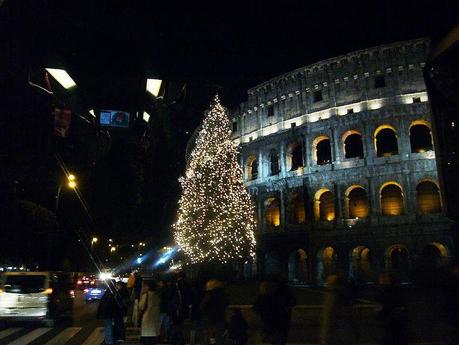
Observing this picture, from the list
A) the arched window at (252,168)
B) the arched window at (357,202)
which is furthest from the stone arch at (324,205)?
the arched window at (252,168)

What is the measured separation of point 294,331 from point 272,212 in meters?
30.1

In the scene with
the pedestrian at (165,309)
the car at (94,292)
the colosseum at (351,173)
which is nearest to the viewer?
the pedestrian at (165,309)

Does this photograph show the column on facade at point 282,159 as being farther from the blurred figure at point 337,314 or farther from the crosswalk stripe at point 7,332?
the blurred figure at point 337,314

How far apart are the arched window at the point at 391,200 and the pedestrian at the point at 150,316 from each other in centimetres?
3013

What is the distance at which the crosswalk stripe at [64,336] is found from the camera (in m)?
11.0

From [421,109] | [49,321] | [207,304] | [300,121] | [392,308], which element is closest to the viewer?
[392,308]

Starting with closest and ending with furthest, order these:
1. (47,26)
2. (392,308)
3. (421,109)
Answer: (392,308) → (47,26) → (421,109)

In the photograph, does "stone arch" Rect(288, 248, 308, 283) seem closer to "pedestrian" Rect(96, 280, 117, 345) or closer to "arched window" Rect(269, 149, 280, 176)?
"arched window" Rect(269, 149, 280, 176)

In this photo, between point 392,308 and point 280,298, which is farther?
point 280,298

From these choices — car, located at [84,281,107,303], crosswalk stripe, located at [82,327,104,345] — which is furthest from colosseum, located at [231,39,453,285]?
crosswalk stripe, located at [82,327,104,345]

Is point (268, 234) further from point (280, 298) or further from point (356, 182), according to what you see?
point (280, 298)

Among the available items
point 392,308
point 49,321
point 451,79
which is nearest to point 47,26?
point 451,79

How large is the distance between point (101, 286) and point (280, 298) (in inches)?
835

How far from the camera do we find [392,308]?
6.62 m
